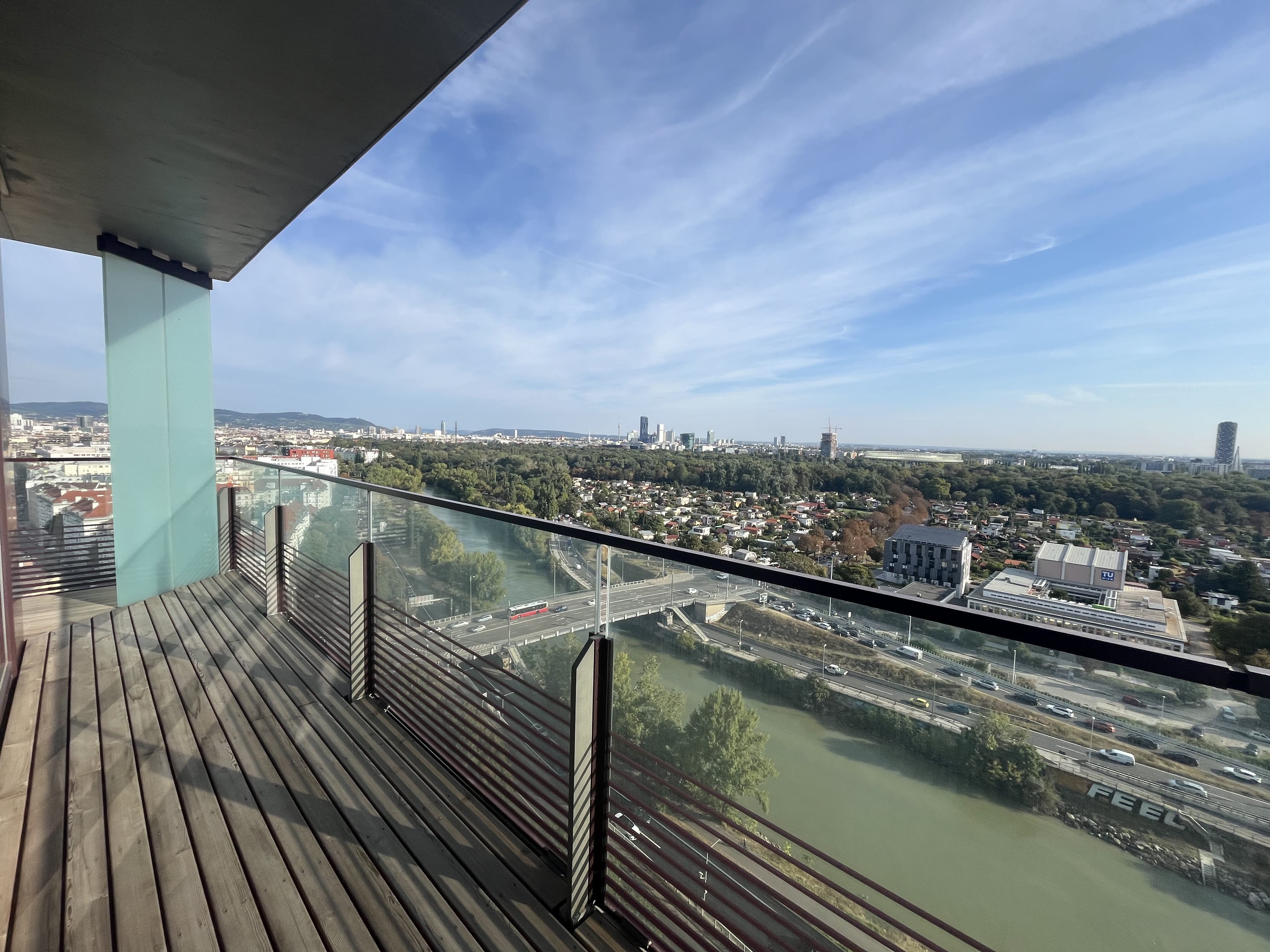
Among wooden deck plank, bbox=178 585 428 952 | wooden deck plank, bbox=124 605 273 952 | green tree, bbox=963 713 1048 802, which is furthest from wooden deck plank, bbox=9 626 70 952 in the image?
green tree, bbox=963 713 1048 802

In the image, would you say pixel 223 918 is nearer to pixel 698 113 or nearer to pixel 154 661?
pixel 154 661

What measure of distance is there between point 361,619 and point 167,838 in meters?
1.08

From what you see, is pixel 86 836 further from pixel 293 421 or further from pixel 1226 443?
pixel 1226 443

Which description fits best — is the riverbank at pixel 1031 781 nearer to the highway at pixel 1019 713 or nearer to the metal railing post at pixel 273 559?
the highway at pixel 1019 713

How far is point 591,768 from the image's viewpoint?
1577 mm

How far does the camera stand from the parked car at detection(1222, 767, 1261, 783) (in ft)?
2.20

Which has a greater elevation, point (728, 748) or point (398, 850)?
point (728, 748)

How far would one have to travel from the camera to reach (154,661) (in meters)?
3.14

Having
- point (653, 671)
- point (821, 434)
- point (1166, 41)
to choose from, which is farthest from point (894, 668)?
point (821, 434)

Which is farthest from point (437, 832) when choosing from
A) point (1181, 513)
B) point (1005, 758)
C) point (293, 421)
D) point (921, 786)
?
point (1181, 513)

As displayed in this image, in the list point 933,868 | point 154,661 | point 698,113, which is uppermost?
point 698,113

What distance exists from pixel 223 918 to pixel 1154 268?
32.9 meters

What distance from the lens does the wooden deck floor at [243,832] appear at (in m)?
1.46

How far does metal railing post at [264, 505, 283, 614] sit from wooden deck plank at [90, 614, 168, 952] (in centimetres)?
105
